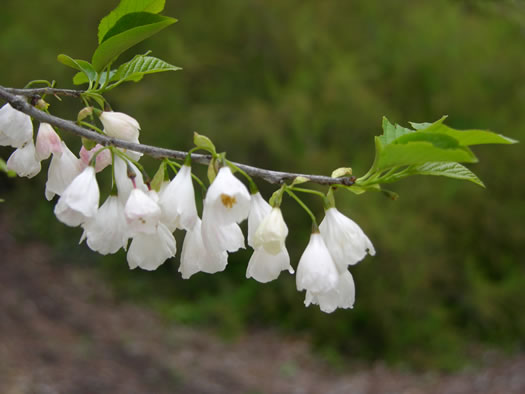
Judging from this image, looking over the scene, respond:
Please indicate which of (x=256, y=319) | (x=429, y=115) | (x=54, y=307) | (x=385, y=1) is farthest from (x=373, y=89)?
(x=54, y=307)

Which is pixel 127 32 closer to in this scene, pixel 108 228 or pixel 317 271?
pixel 108 228

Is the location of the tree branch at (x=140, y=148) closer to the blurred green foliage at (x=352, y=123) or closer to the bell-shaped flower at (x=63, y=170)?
the bell-shaped flower at (x=63, y=170)

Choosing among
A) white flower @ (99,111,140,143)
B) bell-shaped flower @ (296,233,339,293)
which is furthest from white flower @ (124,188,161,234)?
bell-shaped flower @ (296,233,339,293)

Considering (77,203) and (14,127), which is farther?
(14,127)

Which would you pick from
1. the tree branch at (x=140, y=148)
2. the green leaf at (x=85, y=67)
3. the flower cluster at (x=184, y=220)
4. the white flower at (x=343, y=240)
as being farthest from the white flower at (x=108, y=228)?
the white flower at (x=343, y=240)

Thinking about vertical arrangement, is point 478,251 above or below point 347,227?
above

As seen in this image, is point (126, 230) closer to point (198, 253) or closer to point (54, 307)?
point (198, 253)

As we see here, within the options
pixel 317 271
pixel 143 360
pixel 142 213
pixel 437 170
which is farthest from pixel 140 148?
pixel 143 360
